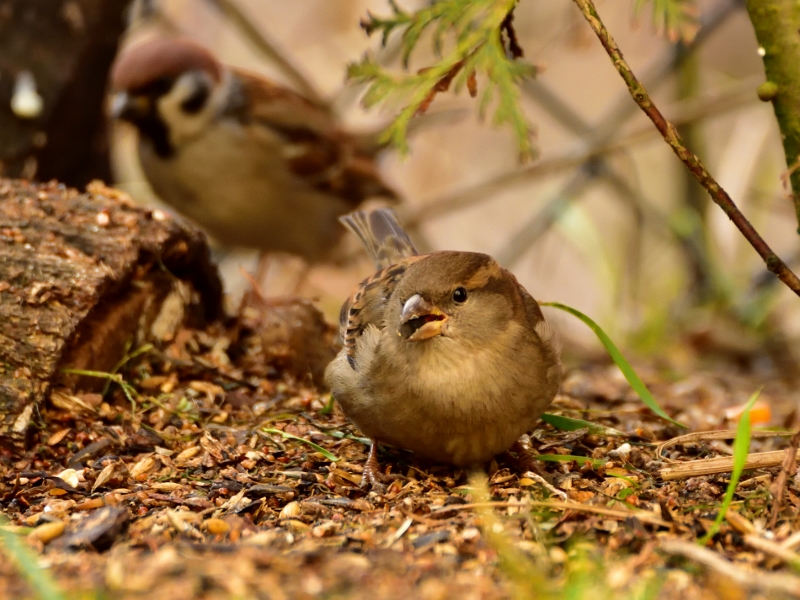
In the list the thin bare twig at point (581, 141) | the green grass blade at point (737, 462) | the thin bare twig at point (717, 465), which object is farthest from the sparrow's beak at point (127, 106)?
the green grass blade at point (737, 462)

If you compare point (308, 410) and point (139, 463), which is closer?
point (139, 463)

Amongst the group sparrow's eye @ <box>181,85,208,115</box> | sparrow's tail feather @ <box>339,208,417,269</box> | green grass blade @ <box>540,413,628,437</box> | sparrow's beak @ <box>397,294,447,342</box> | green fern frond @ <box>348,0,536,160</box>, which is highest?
sparrow's eye @ <box>181,85,208,115</box>

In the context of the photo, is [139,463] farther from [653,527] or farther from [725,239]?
[725,239]

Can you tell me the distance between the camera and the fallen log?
3.02 meters

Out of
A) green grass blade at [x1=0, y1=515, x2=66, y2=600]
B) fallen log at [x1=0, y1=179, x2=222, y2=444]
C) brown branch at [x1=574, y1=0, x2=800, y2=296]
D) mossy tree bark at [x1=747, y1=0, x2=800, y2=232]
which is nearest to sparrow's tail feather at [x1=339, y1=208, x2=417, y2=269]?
fallen log at [x1=0, y1=179, x2=222, y2=444]

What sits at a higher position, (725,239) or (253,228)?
(725,239)

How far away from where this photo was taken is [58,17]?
15.1 ft

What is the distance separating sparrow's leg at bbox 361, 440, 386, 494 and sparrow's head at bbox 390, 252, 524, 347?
0.42m

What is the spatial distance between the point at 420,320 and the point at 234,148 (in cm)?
318

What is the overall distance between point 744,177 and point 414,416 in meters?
4.55

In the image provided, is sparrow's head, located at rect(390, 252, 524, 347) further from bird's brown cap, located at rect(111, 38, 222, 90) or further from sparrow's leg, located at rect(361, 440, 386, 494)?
bird's brown cap, located at rect(111, 38, 222, 90)

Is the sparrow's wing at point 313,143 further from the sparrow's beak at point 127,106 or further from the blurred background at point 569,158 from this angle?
the sparrow's beak at point 127,106

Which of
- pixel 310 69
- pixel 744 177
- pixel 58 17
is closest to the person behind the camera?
pixel 58 17

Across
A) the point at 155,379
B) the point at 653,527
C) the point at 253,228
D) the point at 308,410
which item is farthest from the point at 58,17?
the point at 653,527
